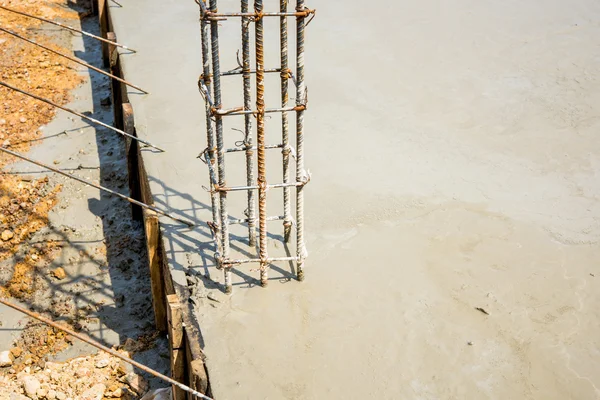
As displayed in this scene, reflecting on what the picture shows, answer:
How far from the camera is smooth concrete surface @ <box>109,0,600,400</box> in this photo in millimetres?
5109

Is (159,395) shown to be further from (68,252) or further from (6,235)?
(6,235)

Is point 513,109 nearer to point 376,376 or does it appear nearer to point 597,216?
point 597,216

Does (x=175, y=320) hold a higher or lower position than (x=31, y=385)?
higher

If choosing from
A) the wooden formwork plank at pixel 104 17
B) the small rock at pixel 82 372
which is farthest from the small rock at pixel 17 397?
the wooden formwork plank at pixel 104 17

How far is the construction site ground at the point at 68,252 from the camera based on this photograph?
605 centimetres

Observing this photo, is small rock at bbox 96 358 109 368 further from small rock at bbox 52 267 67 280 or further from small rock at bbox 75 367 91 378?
small rock at bbox 52 267 67 280

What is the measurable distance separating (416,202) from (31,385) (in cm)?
408

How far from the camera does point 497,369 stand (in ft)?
16.6

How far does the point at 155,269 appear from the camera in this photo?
605 centimetres

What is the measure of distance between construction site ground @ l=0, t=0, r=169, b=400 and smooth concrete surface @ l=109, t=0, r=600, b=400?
0.95 m

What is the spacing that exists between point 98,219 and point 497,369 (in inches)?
193

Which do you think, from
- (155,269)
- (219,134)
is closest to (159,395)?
(155,269)

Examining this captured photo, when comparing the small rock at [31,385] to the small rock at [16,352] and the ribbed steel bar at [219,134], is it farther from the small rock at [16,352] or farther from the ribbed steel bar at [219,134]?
the ribbed steel bar at [219,134]

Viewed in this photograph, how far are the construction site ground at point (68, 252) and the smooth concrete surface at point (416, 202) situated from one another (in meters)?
0.95
